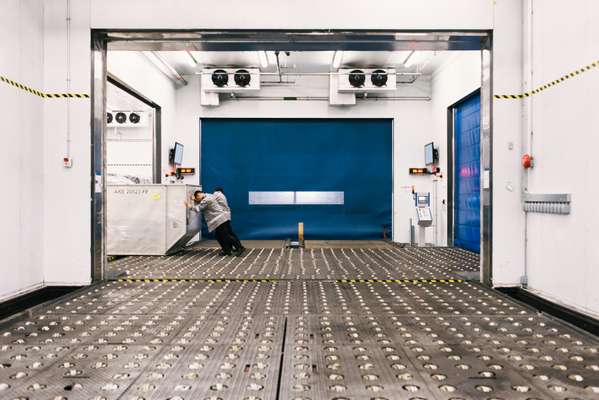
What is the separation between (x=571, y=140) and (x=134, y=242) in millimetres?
7345

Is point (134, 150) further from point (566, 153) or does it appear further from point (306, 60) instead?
point (566, 153)

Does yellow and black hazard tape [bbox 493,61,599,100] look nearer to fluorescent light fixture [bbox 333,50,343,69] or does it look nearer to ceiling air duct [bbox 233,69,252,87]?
fluorescent light fixture [bbox 333,50,343,69]

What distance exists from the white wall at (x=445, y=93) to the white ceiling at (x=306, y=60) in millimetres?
361

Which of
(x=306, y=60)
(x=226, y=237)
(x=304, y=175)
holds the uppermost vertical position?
(x=306, y=60)

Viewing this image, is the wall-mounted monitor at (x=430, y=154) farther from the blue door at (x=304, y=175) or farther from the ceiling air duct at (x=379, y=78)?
the ceiling air duct at (x=379, y=78)

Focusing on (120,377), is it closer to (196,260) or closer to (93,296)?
(93,296)

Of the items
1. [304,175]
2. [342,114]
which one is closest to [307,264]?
[304,175]

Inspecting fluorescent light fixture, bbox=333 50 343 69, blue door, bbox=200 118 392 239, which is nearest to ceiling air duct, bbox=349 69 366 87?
fluorescent light fixture, bbox=333 50 343 69

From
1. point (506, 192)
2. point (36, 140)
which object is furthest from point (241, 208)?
point (506, 192)

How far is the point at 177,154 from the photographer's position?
10.6m

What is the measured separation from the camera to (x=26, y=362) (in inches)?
106

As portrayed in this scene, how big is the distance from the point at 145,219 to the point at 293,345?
6131 millimetres

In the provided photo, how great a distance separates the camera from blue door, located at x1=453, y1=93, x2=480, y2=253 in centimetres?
862

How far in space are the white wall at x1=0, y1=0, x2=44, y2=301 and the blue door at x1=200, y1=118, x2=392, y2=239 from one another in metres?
6.59
